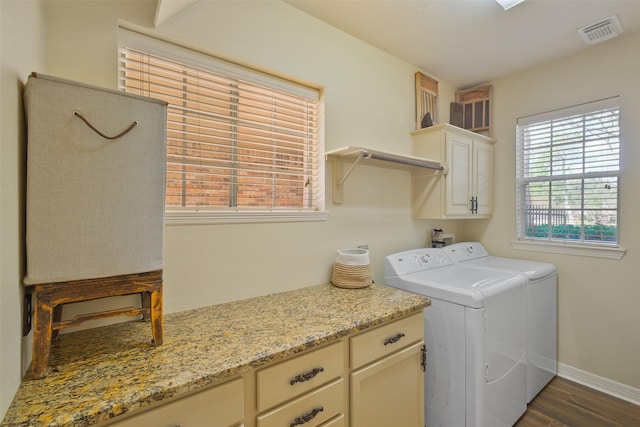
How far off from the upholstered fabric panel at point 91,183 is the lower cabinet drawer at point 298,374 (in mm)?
550

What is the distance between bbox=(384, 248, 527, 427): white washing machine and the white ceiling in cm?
162

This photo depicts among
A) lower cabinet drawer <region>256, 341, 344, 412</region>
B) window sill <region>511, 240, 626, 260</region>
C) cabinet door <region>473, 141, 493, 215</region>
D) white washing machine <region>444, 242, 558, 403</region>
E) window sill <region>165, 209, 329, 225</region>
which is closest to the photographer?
lower cabinet drawer <region>256, 341, 344, 412</region>

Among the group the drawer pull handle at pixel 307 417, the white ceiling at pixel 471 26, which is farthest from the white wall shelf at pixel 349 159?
the drawer pull handle at pixel 307 417

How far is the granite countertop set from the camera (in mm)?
735

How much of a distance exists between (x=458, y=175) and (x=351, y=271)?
135 centimetres

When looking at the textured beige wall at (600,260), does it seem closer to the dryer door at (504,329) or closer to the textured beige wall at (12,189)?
the dryer door at (504,329)

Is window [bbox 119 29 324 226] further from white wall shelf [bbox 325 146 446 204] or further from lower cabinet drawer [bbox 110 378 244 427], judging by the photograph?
lower cabinet drawer [bbox 110 378 244 427]

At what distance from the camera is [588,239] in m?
2.31

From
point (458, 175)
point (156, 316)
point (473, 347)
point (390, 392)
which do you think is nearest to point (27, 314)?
point (156, 316)

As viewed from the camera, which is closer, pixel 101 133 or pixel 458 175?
pixel 101 133

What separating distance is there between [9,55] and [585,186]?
3.32 metres

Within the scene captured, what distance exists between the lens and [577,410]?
201cm

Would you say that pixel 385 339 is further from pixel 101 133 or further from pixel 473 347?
pixel 101 133

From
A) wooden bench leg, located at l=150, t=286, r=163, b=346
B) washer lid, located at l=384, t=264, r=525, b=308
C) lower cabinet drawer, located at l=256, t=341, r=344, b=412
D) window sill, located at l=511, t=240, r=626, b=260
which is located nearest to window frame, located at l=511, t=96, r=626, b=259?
window sill, located at l=511, t=240, r=626, b=260
